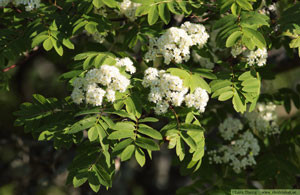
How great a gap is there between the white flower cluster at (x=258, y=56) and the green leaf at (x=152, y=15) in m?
0.81

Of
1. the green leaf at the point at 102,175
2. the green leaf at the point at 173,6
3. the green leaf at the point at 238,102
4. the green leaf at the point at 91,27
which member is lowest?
the green leaf at the point at 102,175

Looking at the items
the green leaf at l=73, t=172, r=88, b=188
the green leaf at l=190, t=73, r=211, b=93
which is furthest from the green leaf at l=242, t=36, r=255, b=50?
the green leaf at l=73, t=172, r=88, b=188

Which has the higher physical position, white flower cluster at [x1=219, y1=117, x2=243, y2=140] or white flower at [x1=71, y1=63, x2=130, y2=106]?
white flower at [x1=71, y1=63, x2=130, y2=106]

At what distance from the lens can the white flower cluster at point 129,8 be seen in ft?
10.7

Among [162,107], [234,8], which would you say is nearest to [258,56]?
[234,8]

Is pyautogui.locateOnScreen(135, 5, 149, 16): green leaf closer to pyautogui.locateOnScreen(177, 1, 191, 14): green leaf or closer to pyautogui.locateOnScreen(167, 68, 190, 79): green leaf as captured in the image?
pyautogui.locateOnScreen(177, 1, 191, 14): green leaf

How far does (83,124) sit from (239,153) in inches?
68.3

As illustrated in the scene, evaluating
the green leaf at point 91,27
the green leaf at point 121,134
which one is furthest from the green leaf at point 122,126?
the green leaf at point 91,27

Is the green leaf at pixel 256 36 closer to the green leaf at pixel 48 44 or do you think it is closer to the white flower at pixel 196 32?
the white flower at pixel 196 32

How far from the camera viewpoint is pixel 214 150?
3.70m

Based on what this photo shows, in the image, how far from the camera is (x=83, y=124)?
8.55 feet

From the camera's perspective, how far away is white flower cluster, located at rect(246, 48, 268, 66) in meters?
3.01

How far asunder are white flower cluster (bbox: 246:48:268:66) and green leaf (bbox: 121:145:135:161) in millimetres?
1194

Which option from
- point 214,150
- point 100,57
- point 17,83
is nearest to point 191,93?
point 100,57
